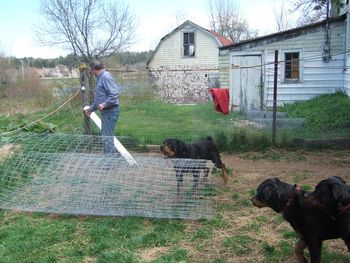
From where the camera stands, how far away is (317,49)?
547 inches

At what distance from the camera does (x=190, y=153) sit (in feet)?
18.8

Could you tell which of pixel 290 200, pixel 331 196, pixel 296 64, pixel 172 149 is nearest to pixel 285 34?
pixel 296 64

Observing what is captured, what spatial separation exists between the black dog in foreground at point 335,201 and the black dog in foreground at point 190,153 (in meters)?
1.97

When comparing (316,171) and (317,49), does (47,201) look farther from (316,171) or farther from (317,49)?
(317,49)

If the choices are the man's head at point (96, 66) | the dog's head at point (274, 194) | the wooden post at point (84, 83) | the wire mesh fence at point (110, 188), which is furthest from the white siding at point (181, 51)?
the dog's head at point (274, 194)

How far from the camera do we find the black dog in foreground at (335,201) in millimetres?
3225

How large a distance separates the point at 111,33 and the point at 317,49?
16959mm

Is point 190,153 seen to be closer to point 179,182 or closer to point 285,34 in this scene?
point 179,182

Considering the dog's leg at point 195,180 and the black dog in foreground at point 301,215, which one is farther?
the dog's leg at point 195,180

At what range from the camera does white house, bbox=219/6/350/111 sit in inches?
539

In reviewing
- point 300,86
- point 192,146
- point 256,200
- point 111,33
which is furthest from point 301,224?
point 111,33

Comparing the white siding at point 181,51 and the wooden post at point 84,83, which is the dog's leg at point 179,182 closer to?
the wooden post at point 84,83

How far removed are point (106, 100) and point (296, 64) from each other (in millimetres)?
9611

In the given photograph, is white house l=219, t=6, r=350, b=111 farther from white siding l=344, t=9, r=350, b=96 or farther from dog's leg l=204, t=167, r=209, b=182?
dog's leg l=204, t=167, r=209, b=182
